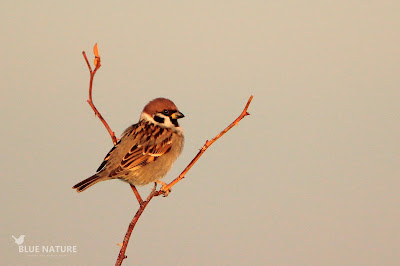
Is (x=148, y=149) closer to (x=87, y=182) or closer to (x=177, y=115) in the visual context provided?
(x=177, y=115)

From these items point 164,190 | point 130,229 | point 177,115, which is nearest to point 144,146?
point 177,115

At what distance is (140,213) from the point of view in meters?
4.64

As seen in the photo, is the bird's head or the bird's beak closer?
the bird's beak

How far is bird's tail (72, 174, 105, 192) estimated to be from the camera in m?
6.02

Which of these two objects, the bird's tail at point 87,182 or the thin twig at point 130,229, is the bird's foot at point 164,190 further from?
the bird's tail at point 87,182

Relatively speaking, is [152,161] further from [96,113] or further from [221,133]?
[221,133]

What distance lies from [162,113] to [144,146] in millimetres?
619

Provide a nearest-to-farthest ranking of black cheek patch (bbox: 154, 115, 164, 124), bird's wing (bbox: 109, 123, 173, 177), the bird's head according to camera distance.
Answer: bird's wing (bbox: 109, 123, 173, 177), the bird's head, black cheek patch (bbox: 154, 115, 164, 124)

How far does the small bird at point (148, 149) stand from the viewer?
6.60 meters

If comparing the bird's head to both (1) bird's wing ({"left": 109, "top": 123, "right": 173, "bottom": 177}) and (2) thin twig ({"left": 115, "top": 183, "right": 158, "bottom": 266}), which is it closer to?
(1) bird's wing ({"left": 109, "top": 123, "right": 173, "bottom": 177})

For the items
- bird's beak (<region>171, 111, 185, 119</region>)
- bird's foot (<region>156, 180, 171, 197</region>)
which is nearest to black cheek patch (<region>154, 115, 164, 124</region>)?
bird's beak (<region>171, 111, 185, 119</region>)

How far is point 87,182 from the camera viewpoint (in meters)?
6.15

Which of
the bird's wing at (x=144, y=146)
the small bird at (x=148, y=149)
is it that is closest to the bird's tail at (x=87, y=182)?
the small bird at (x=148, y=149)

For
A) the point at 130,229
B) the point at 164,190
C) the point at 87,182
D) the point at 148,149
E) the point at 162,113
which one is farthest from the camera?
the point at 162,113
